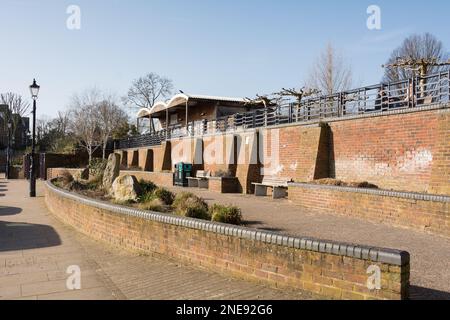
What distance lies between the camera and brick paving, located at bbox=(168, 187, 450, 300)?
5652mm

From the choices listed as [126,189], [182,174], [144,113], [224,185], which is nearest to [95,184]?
[126,189]

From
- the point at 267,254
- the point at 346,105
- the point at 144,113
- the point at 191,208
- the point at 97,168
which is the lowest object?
the point at 267,254

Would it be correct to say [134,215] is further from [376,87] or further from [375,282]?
[376,87]

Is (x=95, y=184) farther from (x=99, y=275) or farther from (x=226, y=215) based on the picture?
(x=99, y=275)

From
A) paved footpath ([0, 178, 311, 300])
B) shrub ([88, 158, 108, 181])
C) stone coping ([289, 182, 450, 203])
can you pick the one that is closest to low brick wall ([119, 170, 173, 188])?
shrub ([88, 158, 108, 181])

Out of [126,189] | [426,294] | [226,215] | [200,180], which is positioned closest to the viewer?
[426,294]

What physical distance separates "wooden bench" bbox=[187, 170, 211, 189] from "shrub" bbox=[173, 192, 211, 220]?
11790mm

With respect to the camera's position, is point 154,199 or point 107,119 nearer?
point 154,199

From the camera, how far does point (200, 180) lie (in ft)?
74.4

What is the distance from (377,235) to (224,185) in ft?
38.2

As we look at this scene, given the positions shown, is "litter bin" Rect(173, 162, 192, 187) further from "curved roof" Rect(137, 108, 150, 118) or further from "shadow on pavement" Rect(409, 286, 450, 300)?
"curved roof" Rect(137, 108, 150, 118)

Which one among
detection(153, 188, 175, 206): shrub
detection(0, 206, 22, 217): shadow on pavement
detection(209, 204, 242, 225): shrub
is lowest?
detection(0, 206, 22, 217): shadow on pavement

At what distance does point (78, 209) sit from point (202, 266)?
17.3 feet
